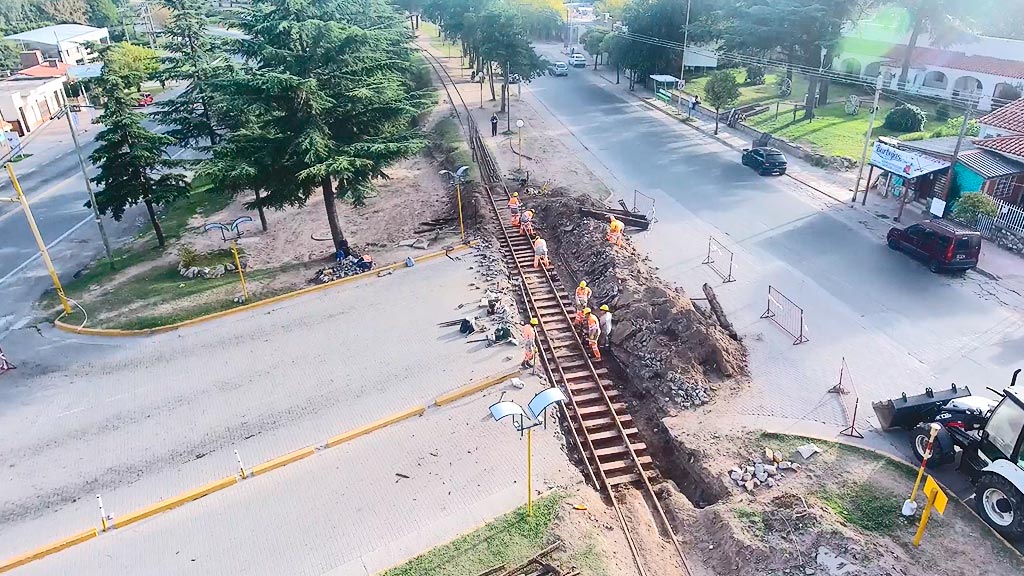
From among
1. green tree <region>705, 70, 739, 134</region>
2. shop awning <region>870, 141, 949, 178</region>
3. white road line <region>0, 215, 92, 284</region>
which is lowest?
white road line <region>0, 215, 92, 284</region>

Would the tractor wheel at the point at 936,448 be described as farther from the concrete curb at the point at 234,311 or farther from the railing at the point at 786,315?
the concrete curb at the point at 234,311

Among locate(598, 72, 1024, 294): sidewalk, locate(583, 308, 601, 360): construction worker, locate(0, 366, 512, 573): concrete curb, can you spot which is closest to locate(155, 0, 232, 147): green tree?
locate(0, 366, 512, 573): concrete curb

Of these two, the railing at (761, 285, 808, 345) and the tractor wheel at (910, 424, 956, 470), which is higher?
the tractor wheel at (910, 424, 956, 470)

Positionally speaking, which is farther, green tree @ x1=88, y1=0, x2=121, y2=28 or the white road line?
green tree @ x1=88, y1=0, x2=121, y2=28

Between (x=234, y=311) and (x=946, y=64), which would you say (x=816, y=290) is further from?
(x=946, y=64)

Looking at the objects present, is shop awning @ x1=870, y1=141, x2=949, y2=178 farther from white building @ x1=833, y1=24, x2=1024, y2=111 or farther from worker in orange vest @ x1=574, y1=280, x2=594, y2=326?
white building @ x1=833, y1=24, x2=1024, y2=111

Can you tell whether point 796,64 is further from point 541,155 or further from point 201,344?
point 201,344

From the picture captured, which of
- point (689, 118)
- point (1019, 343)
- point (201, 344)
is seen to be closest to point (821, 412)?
point (1019, 343)
